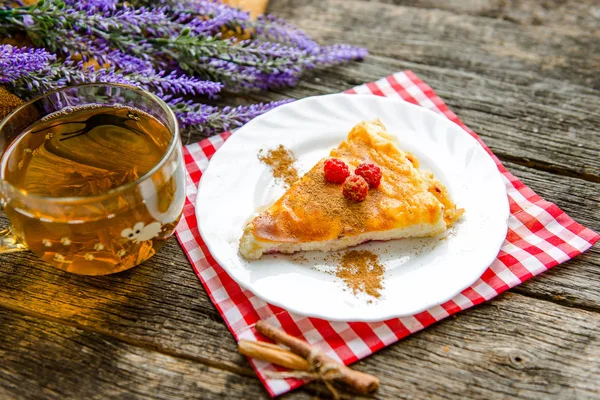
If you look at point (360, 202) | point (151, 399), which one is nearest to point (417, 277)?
point (360, 202)

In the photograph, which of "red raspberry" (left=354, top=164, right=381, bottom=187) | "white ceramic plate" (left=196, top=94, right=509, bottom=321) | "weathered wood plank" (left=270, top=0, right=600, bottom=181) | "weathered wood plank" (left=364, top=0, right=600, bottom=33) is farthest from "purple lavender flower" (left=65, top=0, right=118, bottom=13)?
A: "weathered wood plank" (left=364, top=0, right=600, bottom=33)

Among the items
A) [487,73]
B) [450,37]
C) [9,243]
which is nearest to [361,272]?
[9,243]

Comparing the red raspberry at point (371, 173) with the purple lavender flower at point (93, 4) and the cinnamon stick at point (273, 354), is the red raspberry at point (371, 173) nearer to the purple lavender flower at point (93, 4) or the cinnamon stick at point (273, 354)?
the cinnamon stick at point (273, 354)

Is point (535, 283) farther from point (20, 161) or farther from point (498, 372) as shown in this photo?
point (20, 161)

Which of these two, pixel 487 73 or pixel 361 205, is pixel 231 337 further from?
pixel 487 73

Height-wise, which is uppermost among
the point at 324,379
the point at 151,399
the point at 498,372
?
the point at 498,372

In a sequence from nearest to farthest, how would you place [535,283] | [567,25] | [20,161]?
[20,161], [535,283], [567,25]
